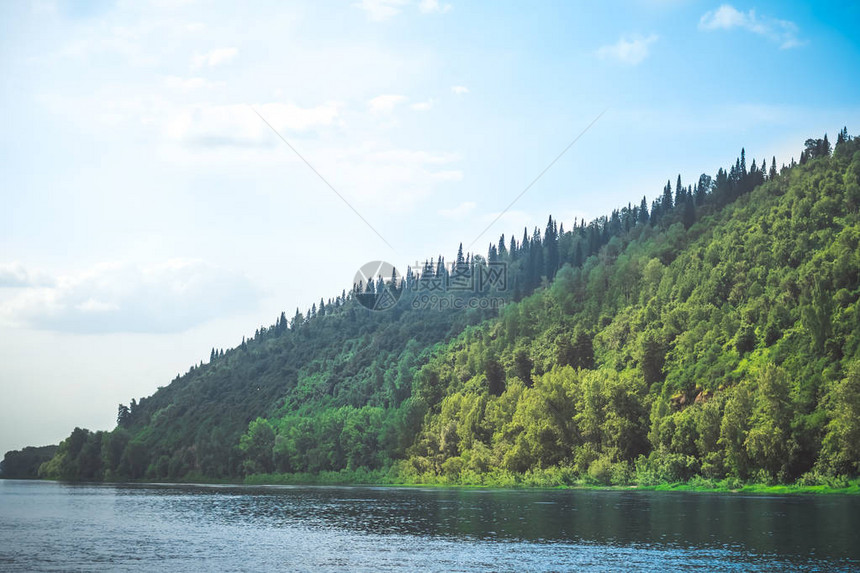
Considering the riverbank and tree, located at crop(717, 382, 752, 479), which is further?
tree, located at crop(717, 382, 752, 479)

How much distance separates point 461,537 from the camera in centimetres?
7644

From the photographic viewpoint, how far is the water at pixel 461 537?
59125 mm

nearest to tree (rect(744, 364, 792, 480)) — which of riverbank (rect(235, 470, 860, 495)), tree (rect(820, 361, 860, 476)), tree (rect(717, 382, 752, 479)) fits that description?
tree (rect(717, 382, 752, 479))

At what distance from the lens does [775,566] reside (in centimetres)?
5362

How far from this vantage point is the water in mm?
59125

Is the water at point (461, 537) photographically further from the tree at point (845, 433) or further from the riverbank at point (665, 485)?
the tree at point (845, 433)

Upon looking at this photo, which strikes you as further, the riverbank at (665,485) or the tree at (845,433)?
the riverbank at (665,485)

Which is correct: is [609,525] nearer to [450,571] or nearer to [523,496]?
[450,571]

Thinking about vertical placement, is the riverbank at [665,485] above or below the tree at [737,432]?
below

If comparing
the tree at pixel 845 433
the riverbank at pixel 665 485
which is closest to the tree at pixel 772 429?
the riverbank at pixel 665 485

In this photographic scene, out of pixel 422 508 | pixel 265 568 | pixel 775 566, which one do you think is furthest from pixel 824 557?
pixel 422 508

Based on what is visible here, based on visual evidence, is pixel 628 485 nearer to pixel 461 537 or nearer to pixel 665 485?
pixel 665 485

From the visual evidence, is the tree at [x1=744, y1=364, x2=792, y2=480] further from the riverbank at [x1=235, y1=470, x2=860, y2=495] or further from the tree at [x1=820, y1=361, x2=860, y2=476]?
A: the tree at [x1=820, y1=361, x2=860, y2=476]

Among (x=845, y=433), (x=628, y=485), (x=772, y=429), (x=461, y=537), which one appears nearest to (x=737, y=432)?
(x=772, y=429)
